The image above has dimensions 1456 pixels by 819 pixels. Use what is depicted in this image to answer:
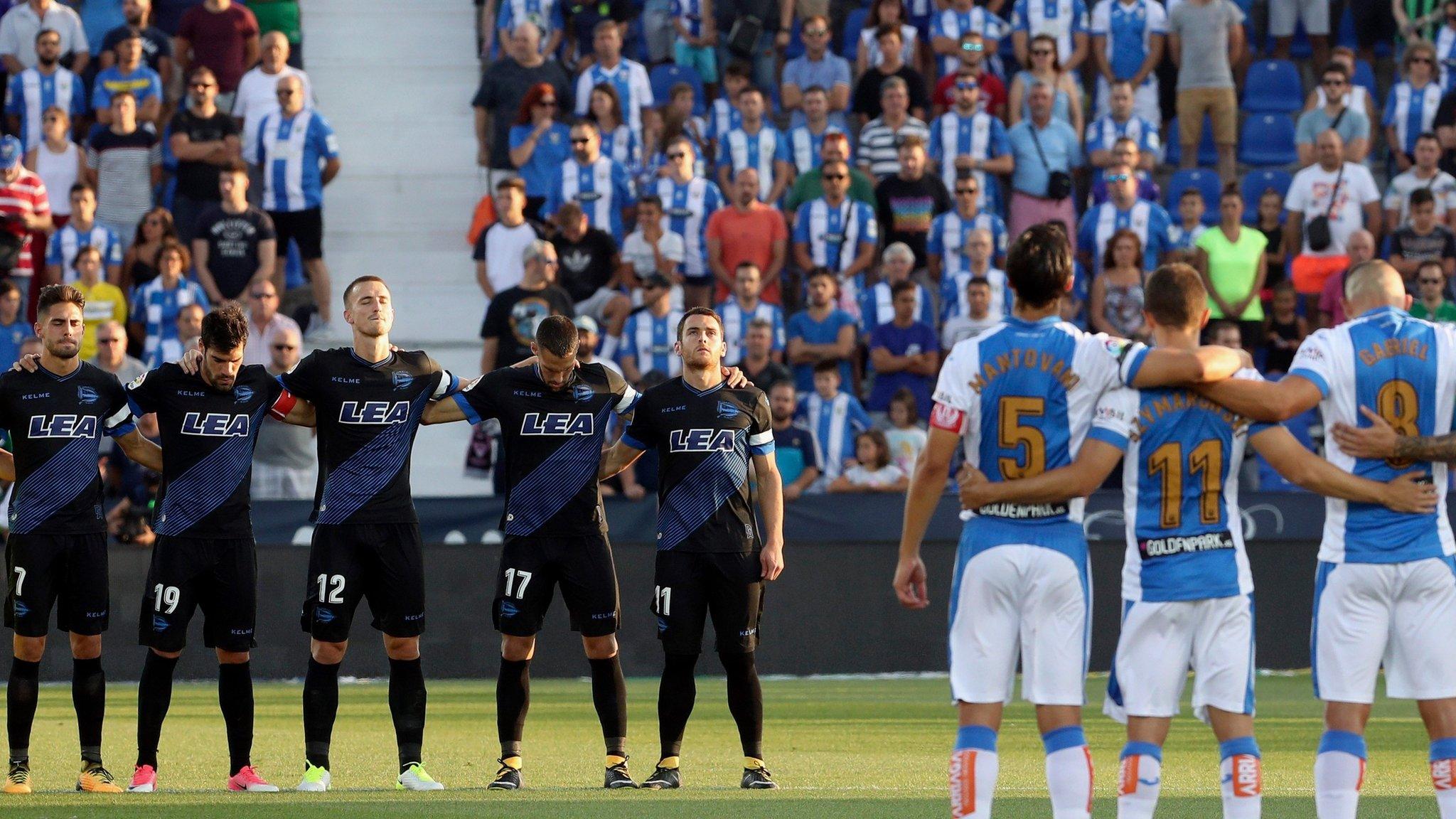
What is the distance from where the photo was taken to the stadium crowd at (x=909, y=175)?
58.7ft

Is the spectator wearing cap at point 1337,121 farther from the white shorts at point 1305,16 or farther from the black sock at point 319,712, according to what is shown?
the black sock at point 319,712

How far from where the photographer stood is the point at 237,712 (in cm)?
936

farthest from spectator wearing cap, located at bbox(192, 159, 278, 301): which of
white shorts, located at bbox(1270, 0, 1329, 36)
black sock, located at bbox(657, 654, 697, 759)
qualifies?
white shorts, located at bbox(1270, 0, 1329, 36)

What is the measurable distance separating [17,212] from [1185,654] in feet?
45.5

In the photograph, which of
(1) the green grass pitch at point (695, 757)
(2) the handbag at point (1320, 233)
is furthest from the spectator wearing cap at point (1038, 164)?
(1) the green grass pitch at point (695, 757)

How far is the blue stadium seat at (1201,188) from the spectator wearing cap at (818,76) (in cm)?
350

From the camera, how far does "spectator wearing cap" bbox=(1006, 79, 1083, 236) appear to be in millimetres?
19500

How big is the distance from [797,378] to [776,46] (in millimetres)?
4736

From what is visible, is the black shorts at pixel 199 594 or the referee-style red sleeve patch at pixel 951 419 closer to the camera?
the referee-style red sleeve patch at pixel 951 419

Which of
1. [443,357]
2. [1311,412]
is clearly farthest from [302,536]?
[1311,412]

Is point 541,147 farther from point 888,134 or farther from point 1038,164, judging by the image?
point 1038,164

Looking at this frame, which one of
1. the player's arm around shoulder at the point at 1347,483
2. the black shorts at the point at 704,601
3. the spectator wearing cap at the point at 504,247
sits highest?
the spectator wearing cap at the point at 504,247

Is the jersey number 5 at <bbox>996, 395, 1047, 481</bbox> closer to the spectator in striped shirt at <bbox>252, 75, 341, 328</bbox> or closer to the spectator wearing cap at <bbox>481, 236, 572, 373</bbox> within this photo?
the spectator wearing cap at <bbox>481, 236, 572, 373</bbox>

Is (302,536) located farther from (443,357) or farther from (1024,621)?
(1024,621)
